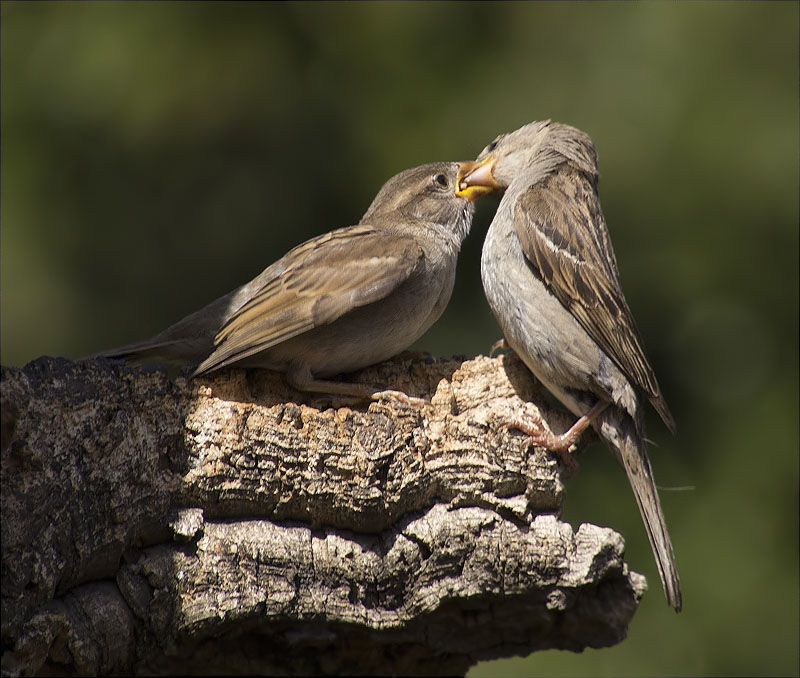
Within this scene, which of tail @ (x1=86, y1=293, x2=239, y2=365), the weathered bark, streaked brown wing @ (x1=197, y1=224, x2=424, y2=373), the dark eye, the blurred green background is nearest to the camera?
the weathered bark

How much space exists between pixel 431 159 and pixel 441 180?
1.29m

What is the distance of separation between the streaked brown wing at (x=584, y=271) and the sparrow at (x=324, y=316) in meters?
0.48

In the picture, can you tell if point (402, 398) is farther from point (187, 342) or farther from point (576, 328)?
point (187, 342)

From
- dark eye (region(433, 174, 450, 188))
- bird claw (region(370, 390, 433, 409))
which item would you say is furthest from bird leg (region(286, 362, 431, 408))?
dark eye (region(433, 174, 450, 188))

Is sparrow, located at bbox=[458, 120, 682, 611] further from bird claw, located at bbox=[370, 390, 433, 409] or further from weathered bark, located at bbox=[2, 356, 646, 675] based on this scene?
bird claw, located at bbox=[370, 390, 433, 409]

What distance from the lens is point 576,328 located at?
Answer: 371cm

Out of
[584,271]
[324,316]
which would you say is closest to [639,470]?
[584,271]

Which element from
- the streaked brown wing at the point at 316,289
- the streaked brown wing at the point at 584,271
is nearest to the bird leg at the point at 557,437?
A: the streaked brown wing at the point at 584,271

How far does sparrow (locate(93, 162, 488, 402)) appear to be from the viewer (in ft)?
12.0

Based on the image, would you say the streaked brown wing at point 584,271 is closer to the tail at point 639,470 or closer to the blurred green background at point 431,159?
the tail at point 639,470

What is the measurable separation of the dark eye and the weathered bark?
48.6 inches

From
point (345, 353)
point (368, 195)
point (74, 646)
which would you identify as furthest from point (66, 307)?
point (74, 646)

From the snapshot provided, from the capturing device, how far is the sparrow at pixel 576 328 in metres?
3.63

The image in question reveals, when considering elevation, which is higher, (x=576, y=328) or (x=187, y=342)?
(x=187, y=342)
